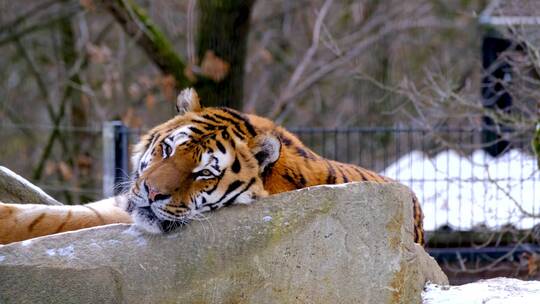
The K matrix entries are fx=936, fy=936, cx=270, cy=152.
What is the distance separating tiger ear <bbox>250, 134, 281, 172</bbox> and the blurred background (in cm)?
311

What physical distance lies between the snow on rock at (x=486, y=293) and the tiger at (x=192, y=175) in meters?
0.84

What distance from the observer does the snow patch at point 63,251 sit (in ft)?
13.5

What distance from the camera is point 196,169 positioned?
4.29 m

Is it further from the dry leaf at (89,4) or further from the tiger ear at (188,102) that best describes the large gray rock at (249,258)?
the dry leaf at (89,4)

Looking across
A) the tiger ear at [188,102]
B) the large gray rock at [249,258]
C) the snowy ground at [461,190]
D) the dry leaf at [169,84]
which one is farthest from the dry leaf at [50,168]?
the large gray rock at [249,258]

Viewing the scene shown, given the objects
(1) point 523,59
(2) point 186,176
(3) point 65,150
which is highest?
(1) point 523,59

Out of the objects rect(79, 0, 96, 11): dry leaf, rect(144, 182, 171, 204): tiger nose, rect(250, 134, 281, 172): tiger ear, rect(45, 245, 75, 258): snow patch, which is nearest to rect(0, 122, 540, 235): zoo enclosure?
rect(79, 0, 96, 11): dry leaf

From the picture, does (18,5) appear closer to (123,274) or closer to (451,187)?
(451,187)

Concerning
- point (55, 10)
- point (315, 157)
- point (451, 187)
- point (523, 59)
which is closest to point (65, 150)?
point (55, 10)

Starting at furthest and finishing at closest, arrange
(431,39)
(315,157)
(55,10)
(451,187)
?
(431,39)
(55,10)
(451,187)
(315,157)

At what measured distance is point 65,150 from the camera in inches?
572

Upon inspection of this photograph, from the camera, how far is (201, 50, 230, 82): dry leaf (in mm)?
9008

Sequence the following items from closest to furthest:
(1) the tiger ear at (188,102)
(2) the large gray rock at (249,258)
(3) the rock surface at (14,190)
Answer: (2) the large gray rock at (249,258) < (1) the tiger ear at (188,102) < (3) the rock surface at (14,190)

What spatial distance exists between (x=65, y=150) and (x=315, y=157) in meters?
10.2
